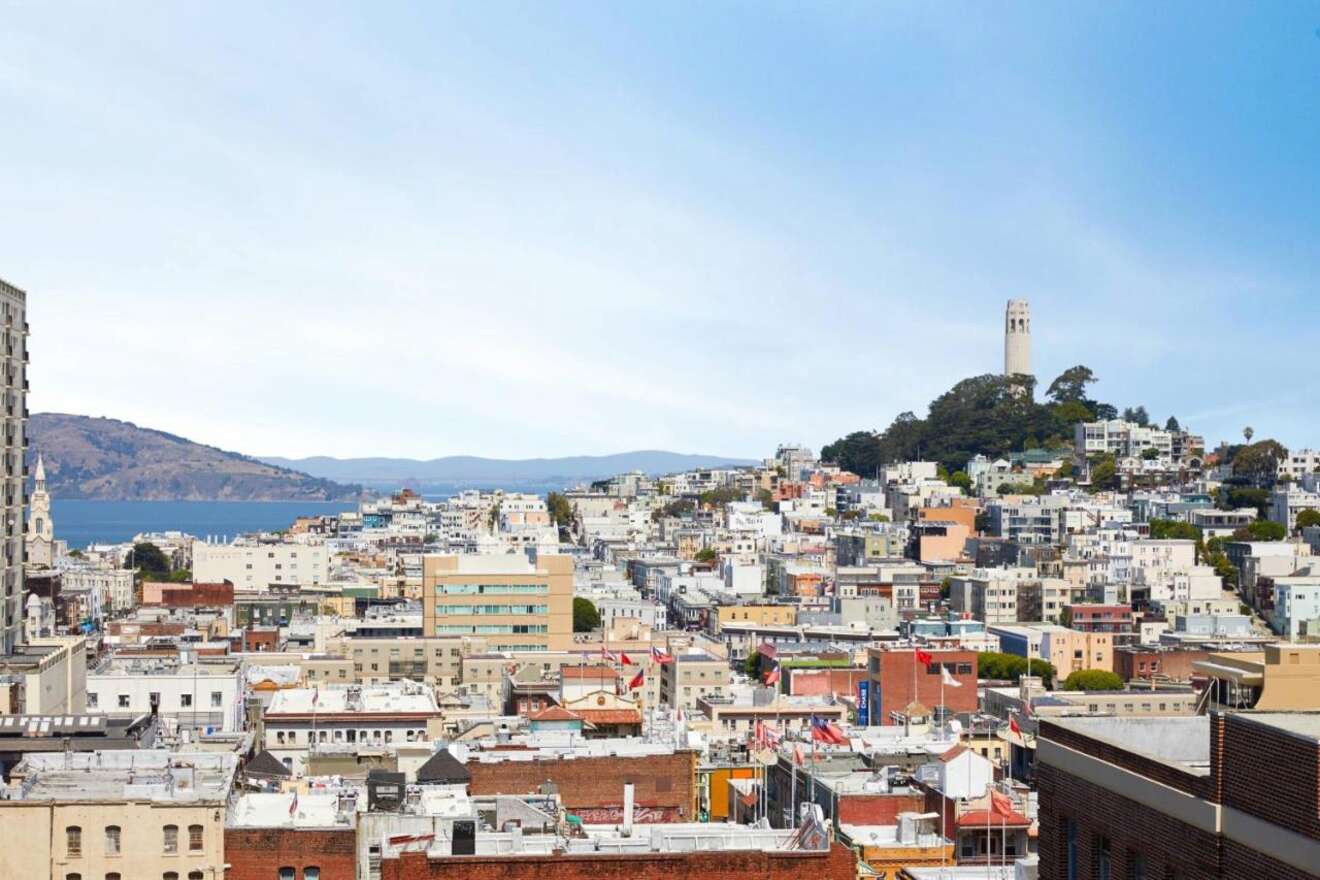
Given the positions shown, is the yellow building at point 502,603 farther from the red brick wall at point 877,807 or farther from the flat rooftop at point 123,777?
the flat rooftop at point 123,777

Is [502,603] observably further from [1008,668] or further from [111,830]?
[111,830]

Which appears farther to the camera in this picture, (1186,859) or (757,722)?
(757,722)

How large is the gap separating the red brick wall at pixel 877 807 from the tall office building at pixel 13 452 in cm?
3108

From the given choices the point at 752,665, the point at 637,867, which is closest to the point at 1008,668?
the point at 752,665

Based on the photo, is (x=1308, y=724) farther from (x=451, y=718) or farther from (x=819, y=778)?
(x=451, y=718)

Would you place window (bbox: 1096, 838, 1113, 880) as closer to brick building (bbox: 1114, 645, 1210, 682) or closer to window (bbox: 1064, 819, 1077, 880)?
window (bbox: 1064, 819, 1077, 880)

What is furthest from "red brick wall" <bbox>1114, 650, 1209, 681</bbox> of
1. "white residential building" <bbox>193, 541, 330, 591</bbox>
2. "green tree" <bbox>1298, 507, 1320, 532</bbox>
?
"white residential building" <bbox>193, 541, 330, 591</bbox>

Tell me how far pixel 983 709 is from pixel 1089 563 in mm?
67158

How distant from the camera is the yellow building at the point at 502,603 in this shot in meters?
123

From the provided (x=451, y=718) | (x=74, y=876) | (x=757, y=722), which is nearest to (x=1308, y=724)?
(x=74, y=876)

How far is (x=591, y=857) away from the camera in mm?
26719

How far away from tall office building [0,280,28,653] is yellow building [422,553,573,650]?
52486 mm

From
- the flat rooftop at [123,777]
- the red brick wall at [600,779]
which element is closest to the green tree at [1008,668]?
the red brick wall at [600,779]

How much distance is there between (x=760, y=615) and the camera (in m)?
160
